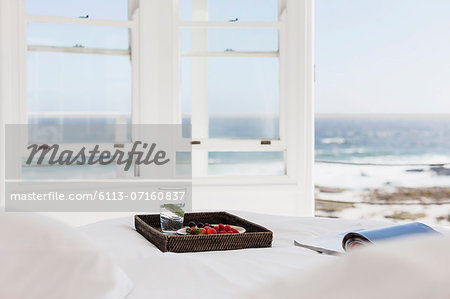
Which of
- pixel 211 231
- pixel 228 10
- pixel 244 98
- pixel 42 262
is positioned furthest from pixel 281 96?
pixel 42 262

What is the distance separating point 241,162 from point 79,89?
1.24 meters

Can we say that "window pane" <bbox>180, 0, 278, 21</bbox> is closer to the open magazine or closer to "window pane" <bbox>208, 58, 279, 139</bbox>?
"window pane" <bbox>208, 58, 279, 139</bbox>

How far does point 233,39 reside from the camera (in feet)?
12.4

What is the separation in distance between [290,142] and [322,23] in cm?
1127

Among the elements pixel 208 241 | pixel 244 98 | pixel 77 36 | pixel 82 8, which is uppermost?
pixel 82 8

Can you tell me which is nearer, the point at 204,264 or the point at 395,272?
the point at 395,272

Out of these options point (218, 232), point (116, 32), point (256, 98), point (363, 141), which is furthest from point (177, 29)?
point (363, 141)

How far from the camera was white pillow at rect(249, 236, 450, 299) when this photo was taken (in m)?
0.41

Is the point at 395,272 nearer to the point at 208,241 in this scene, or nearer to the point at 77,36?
the point at 208,241

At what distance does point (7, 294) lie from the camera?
32.4 inches

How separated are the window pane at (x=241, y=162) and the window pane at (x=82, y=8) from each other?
3.90 feet

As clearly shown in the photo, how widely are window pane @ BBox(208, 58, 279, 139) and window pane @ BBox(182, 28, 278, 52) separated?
9 cm

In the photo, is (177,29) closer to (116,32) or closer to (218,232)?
(116,32)

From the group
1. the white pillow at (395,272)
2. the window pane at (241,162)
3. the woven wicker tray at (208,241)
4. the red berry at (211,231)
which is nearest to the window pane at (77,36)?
the window pane at (241,162)
